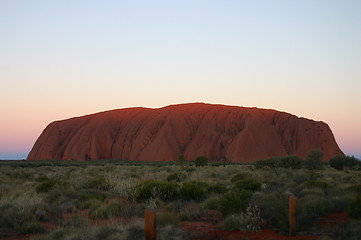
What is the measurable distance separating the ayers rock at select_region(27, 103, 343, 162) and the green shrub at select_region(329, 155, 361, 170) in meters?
29.7

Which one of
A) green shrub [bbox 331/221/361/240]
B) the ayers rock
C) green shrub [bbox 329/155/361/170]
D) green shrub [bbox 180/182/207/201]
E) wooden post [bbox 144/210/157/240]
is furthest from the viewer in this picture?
the ayers rock

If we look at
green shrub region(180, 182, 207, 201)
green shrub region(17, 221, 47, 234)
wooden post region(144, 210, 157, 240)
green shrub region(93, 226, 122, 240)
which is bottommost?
green shrub region(180, 182, 207, 201)

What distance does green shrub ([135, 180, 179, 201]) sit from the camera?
45.8 ft

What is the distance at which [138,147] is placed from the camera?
74125 millimetres

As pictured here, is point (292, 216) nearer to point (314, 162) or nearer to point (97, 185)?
point (97, 185)

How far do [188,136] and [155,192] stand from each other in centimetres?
6002

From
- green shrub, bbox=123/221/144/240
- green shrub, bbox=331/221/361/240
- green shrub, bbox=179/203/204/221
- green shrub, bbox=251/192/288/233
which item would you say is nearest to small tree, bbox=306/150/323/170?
green shrub, bbox=179/203/204/221

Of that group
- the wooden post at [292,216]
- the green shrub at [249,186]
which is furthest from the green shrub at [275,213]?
the green shrub at [249,186]

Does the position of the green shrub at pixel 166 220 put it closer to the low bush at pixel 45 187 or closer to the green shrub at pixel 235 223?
the green shrub at pixel 235 223

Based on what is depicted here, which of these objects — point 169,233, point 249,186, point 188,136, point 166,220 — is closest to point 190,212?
point 166,220

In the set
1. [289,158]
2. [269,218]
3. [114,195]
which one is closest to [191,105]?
[289,158]

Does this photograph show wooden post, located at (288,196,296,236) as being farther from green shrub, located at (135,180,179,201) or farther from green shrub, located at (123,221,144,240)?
green shrub, located at (135,180,179,201)

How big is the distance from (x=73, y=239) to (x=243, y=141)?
2363 inches

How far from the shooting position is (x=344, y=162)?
3444cm
